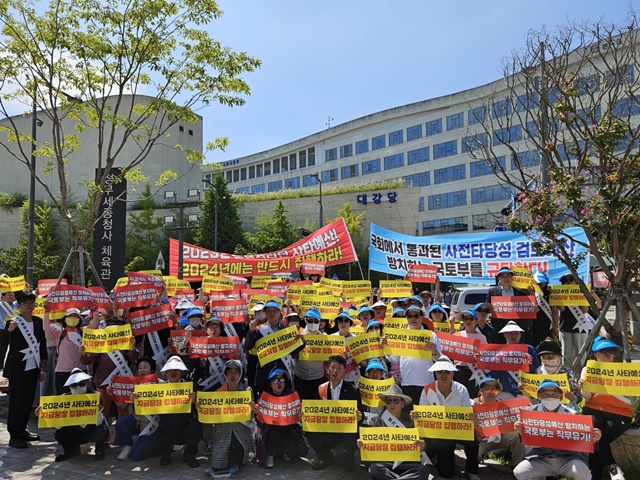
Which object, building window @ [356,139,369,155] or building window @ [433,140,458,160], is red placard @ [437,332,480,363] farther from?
building window @ [356,139,369,155]

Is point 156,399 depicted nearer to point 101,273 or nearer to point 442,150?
point 101,273

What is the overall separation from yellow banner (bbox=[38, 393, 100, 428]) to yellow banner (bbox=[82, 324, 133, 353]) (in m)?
0.79

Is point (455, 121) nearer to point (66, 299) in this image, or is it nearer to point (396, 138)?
point (396, 138)

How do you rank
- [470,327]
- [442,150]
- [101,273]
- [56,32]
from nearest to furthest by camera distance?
1. [470,327]
2. [56,32]
3. [101,273]
4. [442,150]

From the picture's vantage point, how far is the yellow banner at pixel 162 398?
5824 mm

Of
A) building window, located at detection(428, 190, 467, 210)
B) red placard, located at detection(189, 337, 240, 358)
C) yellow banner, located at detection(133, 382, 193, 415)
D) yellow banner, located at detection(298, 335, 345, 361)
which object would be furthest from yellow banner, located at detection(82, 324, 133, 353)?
building window, located at detection(428, 190, 467, 210)

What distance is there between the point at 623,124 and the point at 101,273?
1157cm

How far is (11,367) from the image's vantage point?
6703mm

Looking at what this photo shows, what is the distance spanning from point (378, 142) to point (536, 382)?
5459 centimetres

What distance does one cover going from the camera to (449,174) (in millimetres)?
51906

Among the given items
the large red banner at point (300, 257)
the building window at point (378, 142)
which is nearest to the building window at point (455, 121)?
the building window at point (378, 142)

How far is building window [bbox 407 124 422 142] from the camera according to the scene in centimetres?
5436

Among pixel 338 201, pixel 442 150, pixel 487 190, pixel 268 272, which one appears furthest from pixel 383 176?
pixel 268 272

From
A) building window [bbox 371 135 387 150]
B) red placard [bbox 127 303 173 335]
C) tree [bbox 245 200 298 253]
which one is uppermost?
building window [bbox 371 135 387 150]
